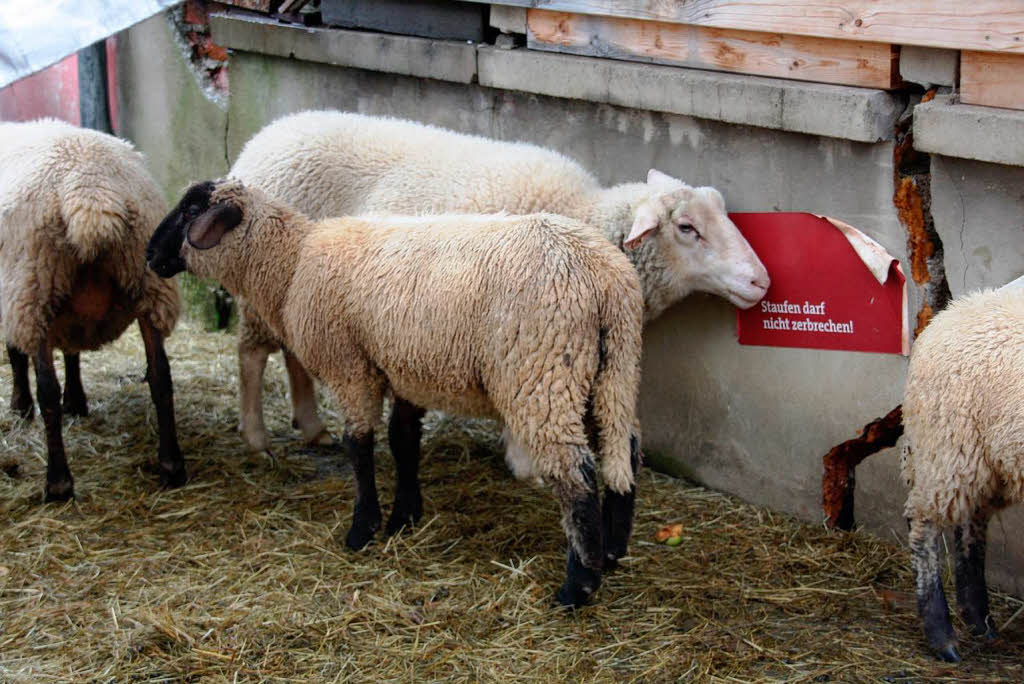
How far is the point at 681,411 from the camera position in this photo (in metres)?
5.24

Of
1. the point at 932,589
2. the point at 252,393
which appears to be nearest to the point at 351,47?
the point at 252,393

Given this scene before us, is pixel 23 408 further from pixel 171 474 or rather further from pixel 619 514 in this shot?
pixel 619 514

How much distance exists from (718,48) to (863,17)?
730mm

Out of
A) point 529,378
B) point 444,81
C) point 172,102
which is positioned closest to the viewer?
point 529,378

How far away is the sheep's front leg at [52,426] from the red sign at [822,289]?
2954 mm

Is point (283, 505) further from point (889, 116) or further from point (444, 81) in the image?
point (889, 116)

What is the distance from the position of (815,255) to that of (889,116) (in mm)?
622

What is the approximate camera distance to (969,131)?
12.6ft

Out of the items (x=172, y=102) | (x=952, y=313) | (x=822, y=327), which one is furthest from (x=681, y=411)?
(x=172, y=102)

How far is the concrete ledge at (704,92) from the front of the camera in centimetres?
418

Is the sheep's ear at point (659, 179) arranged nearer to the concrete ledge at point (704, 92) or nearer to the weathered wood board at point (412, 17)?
the concrete ledge at point (704, 92)

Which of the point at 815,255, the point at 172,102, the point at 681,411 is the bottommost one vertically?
the point at 681,411

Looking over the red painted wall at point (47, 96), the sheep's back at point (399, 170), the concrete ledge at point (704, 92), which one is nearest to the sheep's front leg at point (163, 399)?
the sheep's back at point (399, 170)

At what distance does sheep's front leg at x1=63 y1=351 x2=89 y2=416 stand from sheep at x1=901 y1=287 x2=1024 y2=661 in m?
4.23
